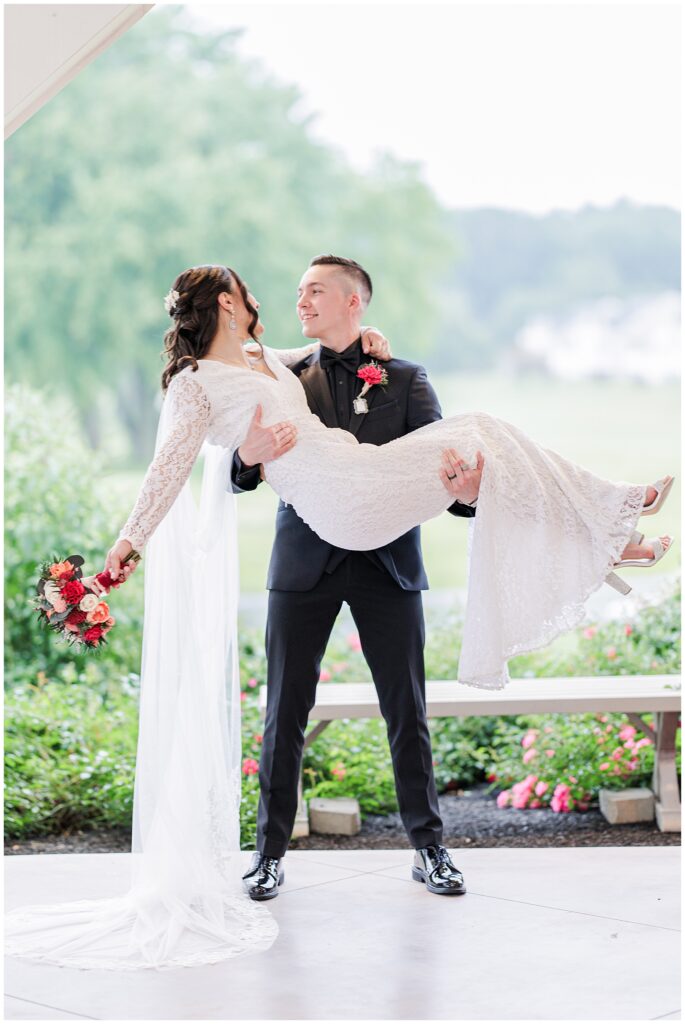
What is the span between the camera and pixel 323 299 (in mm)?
3637

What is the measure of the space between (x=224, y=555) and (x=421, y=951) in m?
1.34

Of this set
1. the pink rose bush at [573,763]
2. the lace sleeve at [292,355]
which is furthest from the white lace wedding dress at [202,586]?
the pink rose bush at [573,763]

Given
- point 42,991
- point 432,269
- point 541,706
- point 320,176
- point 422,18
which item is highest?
point 422,18

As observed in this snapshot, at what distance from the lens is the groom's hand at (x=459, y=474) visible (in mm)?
3260

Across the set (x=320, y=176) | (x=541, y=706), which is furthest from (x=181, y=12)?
(x=541, y=706)

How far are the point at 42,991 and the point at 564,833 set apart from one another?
7.41 feet

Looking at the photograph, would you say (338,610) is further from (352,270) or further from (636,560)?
(352,270)

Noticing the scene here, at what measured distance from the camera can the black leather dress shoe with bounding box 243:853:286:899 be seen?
11.8 feet

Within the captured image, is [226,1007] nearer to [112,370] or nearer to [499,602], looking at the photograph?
[499,602]

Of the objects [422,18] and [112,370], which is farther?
[112,370]

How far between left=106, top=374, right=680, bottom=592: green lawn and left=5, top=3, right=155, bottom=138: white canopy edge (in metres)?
8.38

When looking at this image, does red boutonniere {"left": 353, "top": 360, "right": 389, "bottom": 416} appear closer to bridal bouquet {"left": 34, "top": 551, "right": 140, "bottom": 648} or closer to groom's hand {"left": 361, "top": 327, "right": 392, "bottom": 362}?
groom's hand {"left": 361, "top": 327, "right": 392, "bottom": 362}

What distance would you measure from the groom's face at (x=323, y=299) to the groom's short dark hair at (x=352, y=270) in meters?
0.03

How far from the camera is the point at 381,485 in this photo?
3295mm
